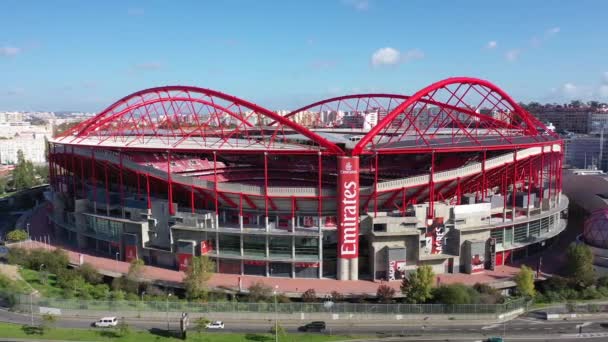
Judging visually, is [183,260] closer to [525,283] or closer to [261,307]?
[261,307]

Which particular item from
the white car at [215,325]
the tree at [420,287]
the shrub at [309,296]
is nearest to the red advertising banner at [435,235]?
the tree at [420,287]

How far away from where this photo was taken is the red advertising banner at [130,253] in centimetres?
4941

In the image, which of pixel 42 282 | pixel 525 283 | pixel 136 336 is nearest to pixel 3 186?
pixel 42 282

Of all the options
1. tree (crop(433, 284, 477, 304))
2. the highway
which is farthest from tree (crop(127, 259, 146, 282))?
tree (crop(433, 284, 477, 304))

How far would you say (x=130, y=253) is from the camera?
49656 millimetres

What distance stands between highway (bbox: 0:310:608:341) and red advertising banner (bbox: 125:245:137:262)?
44.2 feet

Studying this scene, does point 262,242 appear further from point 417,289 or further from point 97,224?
point 97,224

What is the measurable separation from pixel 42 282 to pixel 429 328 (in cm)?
3484

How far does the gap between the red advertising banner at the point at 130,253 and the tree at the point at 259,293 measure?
16485 millimetres

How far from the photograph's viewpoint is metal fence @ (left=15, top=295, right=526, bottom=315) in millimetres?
36375

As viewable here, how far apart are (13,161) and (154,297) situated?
139756 mm

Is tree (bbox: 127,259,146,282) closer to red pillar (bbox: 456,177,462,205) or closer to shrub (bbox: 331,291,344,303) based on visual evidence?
shrub (bbox: 331,291,344,303)

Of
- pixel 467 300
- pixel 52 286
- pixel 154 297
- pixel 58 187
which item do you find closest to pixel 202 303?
pixel 154 297

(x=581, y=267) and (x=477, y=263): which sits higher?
(x=581, y=267)
